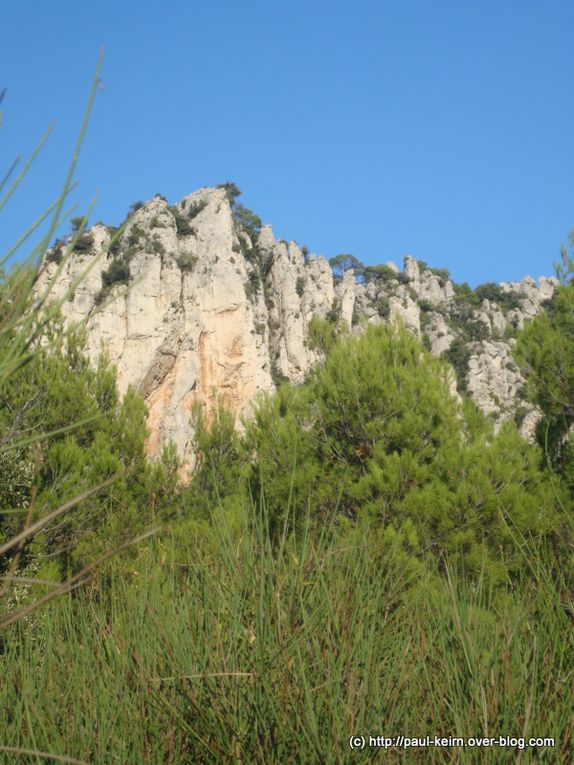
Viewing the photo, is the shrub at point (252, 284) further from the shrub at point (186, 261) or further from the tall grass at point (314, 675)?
the tall grass at point (314, 675)

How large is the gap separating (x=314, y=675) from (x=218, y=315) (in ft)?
129

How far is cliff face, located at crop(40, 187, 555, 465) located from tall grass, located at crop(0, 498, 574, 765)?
29.9m

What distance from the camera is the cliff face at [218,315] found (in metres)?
37.3

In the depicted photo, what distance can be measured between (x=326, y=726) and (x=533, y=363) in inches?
487

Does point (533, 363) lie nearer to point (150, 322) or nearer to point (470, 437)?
point (470, 437)

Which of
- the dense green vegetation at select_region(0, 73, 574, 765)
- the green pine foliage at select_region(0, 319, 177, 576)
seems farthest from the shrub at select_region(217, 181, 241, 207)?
the dense green vegetation at select_region(0, 73, 574, 765)

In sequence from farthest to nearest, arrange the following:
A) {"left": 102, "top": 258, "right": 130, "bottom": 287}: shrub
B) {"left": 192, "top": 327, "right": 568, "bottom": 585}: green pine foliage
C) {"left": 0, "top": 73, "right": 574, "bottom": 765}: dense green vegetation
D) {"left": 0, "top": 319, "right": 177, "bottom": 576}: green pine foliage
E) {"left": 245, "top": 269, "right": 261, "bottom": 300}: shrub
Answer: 1. {"left": 245, "top": 269, "right": 261, "bottom": 300}: shrub
2. {"left": 102, "top": 258, "right": 130, "bottom": 287}: shrub
3. {"left": 192, "top": 327, "right": 568, "bottom": 585}: green pine foliage
4. {"left": 0, "top": 319, "right": 177, "bottom": 576}: green pine foliage
5. {"left": 0, "top": 73, "right": 574, "bottom": 765}: dense green vegetation

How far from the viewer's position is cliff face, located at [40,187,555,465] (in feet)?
122

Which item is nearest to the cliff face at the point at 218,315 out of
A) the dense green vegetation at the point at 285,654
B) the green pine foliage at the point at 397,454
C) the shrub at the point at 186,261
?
the shrub at the point at 186,261

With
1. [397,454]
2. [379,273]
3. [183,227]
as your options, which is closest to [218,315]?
[183,227]

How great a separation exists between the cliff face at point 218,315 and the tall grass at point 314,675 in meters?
29.9

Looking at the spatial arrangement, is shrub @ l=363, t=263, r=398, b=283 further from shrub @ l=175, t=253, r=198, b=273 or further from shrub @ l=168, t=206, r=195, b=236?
shrub @ l=175, t=253, r=198, b=273

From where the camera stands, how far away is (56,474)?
12.6m

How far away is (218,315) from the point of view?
1613 inches
